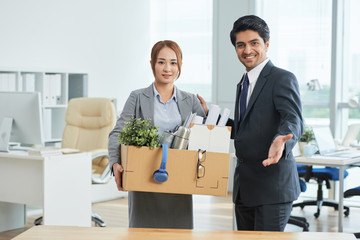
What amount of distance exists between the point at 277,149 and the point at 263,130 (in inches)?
8.2

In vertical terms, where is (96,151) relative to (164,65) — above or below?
below

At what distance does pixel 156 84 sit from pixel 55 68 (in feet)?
12.6

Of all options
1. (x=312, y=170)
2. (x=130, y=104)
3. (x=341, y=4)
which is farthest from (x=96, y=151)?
(x=341, y=4)

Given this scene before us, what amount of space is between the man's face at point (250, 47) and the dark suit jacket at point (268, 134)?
6 cm

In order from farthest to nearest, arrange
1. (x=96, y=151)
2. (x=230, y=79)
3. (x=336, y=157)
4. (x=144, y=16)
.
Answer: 1. (x=144, y=16)
2. (x=230, y=79)
3. (x=96, y=151)
4. (x=336, y=157)

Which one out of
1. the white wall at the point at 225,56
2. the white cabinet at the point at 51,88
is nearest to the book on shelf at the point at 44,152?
the white cabinet at the point at 51,88

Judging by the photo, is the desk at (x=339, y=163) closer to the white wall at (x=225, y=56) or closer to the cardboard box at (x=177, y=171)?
the cardboard box at (x=177, y=171)

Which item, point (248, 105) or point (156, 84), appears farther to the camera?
point (156, 84)

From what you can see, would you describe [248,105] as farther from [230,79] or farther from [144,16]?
[144,16]

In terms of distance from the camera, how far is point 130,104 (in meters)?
2.70

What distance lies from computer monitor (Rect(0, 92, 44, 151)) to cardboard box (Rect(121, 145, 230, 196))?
2.09 metres

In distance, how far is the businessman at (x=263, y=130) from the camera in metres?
2.31

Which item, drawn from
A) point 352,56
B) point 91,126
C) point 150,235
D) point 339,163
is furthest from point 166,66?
point 352,56

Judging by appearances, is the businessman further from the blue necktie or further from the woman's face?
the woman's face
